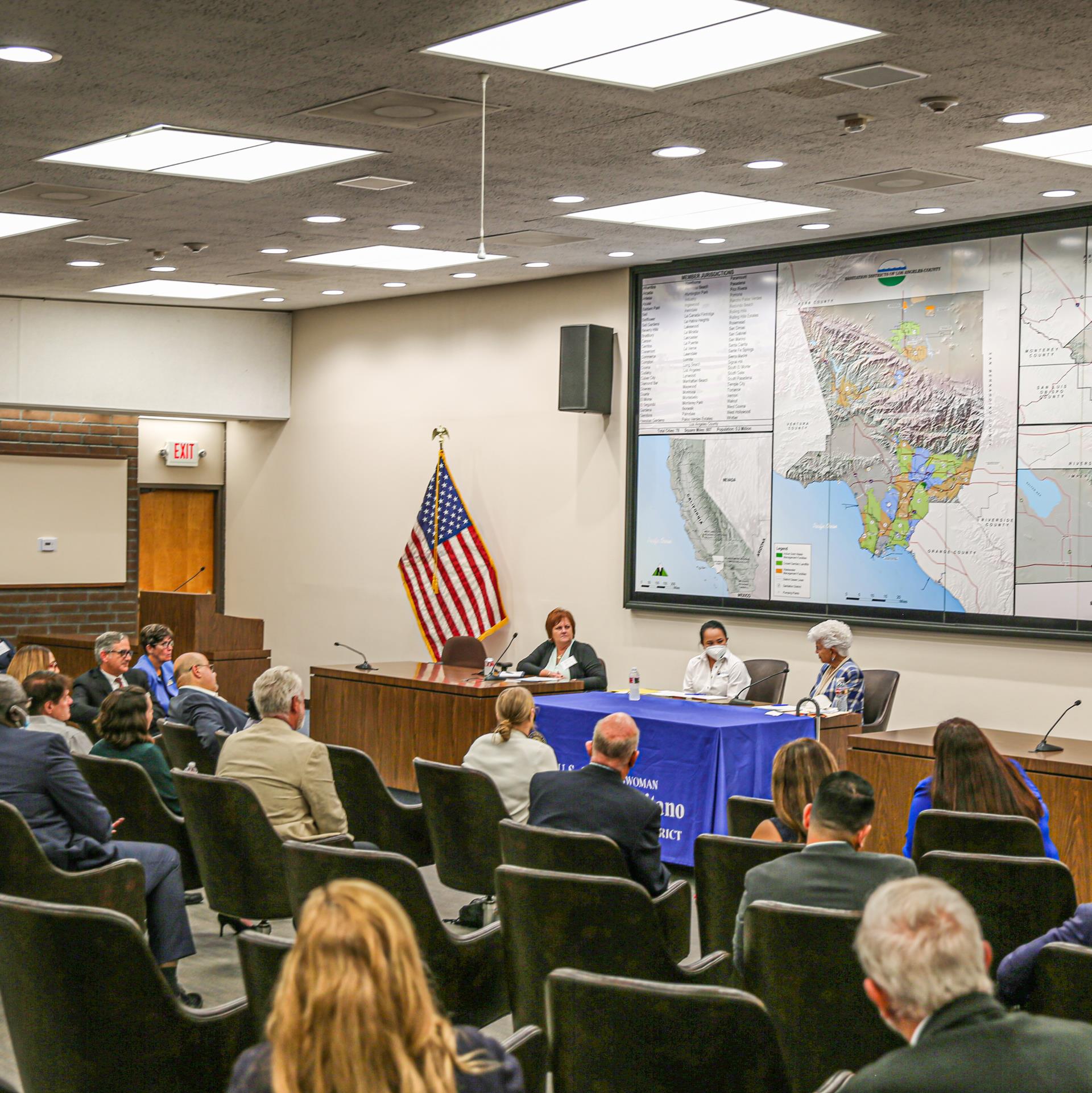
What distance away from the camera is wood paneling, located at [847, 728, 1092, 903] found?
5781 mm

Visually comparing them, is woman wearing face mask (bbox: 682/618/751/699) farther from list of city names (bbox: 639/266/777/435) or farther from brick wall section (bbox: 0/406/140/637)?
brick wall section (bbox: 0/406/140/637)

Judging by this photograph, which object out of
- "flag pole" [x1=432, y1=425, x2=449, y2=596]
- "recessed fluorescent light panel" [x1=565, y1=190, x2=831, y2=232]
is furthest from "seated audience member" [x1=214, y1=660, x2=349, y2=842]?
"flag pole" [x1=432, y1=425, x2=449, y2=596]

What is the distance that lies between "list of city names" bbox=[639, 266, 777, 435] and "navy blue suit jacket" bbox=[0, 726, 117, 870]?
19.3 feet

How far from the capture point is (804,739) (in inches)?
167

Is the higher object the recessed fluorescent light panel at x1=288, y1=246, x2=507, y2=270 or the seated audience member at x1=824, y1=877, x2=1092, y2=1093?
the recessed fluorescent light panel at x1=288, y1=246, x2=507, y2=270

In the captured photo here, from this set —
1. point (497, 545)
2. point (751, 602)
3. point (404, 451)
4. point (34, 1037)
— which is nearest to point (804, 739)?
point (34, 1037)

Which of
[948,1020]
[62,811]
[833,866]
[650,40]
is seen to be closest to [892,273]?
[650,40]

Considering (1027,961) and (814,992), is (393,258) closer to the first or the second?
(814,992)

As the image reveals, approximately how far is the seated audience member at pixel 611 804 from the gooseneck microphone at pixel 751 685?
3.16 metres

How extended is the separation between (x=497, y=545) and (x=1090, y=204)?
5410 mm

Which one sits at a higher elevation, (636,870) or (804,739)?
(804,739)

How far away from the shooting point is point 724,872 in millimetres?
4137

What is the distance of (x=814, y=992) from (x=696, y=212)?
19.1 feet

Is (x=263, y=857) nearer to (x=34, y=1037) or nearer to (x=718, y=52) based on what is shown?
(x=34, y=1037)
